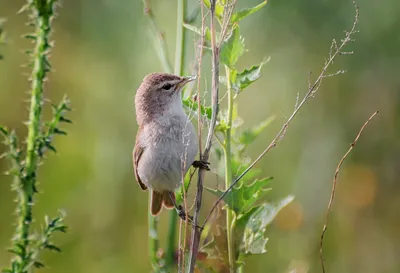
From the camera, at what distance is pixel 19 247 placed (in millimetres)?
2166

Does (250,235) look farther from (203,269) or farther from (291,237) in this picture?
(291,237)

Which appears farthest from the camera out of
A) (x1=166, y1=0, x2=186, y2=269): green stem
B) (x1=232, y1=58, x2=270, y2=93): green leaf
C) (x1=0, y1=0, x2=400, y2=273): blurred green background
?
(x1=0, y1=0, x2=400, y2=273): blurred green background

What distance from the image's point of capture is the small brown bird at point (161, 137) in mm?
2920

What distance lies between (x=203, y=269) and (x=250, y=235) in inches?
8.4

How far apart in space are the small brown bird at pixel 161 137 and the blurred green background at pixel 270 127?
2.89 ft

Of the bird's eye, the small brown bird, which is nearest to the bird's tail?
the small brown bird

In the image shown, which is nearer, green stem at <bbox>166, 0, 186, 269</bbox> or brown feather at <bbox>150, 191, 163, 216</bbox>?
green stem at <bbox>166, 0, 186, 269</bbox>

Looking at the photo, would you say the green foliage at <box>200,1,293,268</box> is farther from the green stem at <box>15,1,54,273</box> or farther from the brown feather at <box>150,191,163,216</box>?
the brown feather at <box>150,191,163,216</box>

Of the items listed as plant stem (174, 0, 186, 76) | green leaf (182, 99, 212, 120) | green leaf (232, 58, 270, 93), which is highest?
plant stem (174, 0, 186, 76)

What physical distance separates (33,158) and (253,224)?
680mm

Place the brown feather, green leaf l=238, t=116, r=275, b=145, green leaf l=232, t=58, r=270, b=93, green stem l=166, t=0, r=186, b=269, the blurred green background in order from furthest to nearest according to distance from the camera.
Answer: the blurred green background, the brown feather, green stem l=166, t=0, r=186, b=269, green leaf l=238, t=116, r=275, b=145, green leaf l=232, t=58, r=270, b=93

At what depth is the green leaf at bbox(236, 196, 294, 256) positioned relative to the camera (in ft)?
7.49

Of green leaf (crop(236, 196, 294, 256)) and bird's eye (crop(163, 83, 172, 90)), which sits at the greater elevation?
bird's eye (crop(163, 83, 172, 90))

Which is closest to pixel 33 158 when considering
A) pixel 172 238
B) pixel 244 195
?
pixel 244 195
